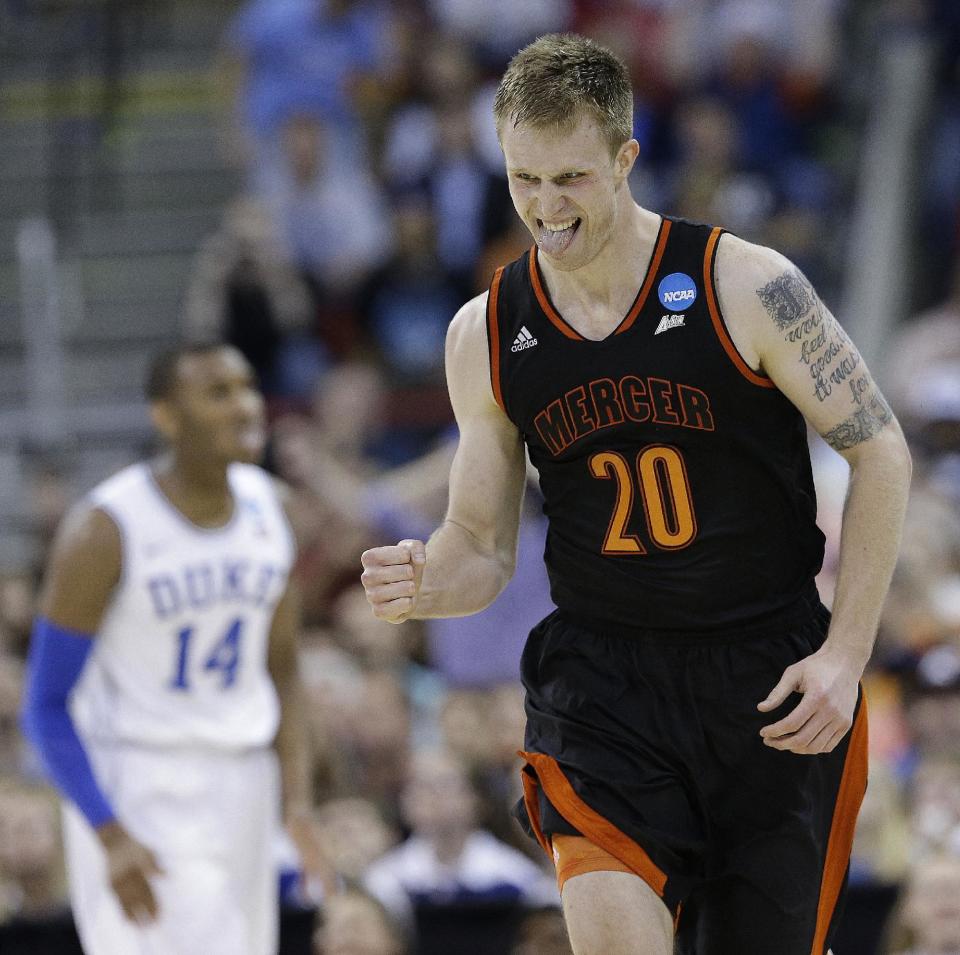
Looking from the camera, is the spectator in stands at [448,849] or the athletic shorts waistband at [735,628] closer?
the athletic shorts waistband at [735,628]

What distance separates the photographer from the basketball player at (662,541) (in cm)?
379

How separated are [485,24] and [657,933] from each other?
28.4 feet

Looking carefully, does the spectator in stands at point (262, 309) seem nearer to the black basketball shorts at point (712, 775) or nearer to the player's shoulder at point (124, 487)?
the player's shoulder at point (124, 487)

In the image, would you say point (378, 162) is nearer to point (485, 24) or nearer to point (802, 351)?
point (485, 24)

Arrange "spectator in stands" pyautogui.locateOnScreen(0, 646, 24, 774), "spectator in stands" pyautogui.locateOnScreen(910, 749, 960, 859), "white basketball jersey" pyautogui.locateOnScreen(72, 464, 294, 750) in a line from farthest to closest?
"spectator in stands" pyautogui.locateOnScreen(0, 646, 24, 774) → "spectator in stands" pyautogui.locateOnScreen(910, 749, 960, 859) → "white basketball jersey" pyautogui.locateOnScreen(72, 464, 294, 750)

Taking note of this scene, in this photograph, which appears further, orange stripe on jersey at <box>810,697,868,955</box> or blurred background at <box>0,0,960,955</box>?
blurred background at <box>0,0,960,955</box>

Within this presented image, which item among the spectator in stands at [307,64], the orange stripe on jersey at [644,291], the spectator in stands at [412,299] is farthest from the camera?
the spectator in stands at [307,64]

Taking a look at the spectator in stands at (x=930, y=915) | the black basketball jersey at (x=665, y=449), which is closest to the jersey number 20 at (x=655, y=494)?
the black basketball jersey at (x=665, y=449)

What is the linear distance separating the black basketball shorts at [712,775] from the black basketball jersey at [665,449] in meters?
0.09

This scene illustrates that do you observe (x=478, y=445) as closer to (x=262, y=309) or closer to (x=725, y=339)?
(x=725, y=339)

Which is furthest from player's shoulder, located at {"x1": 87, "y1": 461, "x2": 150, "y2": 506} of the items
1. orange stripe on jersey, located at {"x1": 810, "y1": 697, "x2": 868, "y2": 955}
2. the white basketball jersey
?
orange stripe on jersey, located at {"x1": 810, "y1": 697, "x2": 868, "y2": 955}

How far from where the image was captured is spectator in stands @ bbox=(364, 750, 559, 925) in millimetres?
7211

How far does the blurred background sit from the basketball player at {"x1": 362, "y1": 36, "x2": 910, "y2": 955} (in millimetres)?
3072

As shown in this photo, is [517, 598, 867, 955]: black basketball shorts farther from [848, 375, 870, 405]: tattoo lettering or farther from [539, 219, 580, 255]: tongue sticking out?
[539, 219, 580, 255]: tongue sticking out
